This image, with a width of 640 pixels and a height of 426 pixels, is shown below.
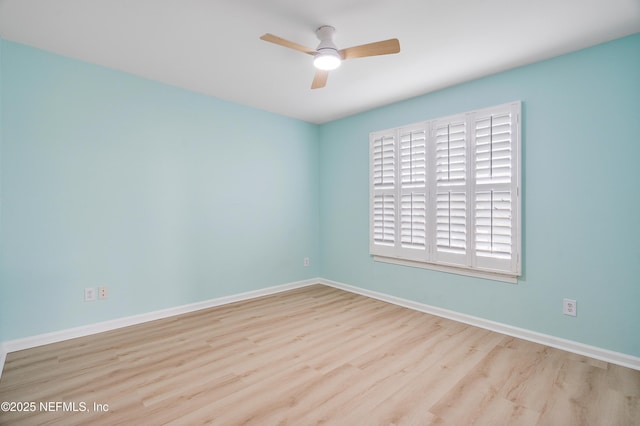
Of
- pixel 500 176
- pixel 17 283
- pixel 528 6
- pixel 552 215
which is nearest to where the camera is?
pixel 528 6

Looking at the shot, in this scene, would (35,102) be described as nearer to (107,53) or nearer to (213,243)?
(107,53)

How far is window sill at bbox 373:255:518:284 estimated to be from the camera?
2.98 meters

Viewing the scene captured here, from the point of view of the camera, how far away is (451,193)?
3330mm

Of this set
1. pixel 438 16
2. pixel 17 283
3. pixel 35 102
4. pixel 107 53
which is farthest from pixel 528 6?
pixel 17 283

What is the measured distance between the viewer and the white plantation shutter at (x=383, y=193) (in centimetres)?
394

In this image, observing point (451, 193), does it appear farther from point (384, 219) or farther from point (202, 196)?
point (202, 196)

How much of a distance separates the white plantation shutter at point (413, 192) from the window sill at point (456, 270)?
101mm

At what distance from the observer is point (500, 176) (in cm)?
297

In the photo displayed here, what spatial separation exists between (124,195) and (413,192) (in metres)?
3.12

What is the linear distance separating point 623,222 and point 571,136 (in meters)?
0.79

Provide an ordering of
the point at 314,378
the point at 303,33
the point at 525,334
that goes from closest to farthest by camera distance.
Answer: the point at 314,378
the point at 303,33
the point at 525,334

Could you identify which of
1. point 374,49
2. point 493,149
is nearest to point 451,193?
point 493,149

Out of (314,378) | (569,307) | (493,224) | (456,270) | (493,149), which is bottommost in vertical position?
(314,378)

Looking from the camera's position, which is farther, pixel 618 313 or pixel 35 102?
pixel 35 102
